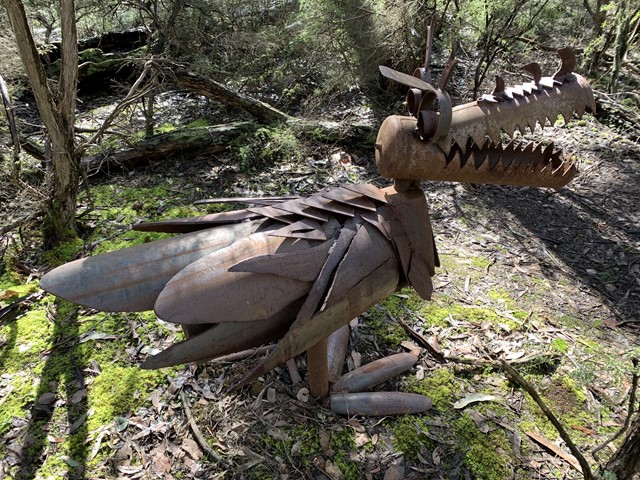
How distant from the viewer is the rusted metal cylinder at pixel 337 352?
2451mm

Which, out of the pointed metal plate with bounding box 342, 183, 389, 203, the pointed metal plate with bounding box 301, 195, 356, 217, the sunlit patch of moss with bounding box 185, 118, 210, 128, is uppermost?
the pointed metal plate with bounding box 342, 183, 389, 203

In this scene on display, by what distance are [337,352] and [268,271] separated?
1.23 meters

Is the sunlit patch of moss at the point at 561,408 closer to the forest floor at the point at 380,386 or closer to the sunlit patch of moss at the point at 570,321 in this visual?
the forest floor at the point at 380,386

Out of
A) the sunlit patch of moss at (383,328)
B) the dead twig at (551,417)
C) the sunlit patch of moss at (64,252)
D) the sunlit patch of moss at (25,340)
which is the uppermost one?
the dead twig at (551,417)

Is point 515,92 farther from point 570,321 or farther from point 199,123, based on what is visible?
point 199,123

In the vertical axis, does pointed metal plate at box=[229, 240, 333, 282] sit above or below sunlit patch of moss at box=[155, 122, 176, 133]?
above

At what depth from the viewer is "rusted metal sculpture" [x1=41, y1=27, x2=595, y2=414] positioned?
1.47m

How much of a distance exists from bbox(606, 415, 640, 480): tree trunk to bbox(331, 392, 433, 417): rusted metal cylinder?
93 centimetres

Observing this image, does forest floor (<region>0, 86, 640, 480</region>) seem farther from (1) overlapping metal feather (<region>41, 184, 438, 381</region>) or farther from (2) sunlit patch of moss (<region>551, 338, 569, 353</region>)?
(1) overlapping metal feather (<region>41, 184, 438, 381</region>)

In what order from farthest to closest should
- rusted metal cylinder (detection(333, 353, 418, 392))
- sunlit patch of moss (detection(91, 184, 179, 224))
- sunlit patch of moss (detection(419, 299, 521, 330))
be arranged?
sunlit patch of moss (detection(91, 184, 179, 224)) → sunlit patch of moss (detection(419, 299, 521, 330)) → rusted metal cylinder (detection(333, 353, 418, 392))

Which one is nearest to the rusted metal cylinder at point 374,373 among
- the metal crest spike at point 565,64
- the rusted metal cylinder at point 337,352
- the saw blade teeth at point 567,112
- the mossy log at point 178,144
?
the rusted metal cylinder at point 337,352

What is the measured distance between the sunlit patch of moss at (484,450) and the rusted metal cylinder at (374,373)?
1.36 feet

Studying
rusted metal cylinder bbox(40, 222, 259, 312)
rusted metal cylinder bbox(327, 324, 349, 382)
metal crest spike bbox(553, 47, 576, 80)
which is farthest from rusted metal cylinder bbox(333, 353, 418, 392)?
metal crest spike bbox(553, 47, 576, 80)

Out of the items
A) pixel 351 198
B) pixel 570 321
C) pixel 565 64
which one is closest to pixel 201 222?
pixel 351 198
